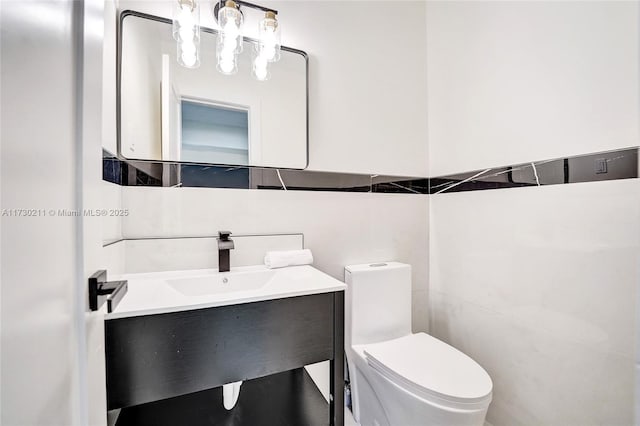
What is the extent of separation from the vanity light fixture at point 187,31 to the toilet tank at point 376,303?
1.25m

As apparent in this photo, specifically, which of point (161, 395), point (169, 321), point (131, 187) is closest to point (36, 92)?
point (169, 321)

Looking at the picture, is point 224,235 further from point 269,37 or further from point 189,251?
point 269,37

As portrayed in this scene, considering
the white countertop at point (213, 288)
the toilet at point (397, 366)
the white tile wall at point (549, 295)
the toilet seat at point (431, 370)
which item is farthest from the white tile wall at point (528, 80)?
the white countertop at point (213, 288)

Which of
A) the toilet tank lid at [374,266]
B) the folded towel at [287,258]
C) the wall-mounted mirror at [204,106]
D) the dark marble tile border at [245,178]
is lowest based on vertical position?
the toilet tank lid at [374,266]

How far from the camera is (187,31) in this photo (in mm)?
1288

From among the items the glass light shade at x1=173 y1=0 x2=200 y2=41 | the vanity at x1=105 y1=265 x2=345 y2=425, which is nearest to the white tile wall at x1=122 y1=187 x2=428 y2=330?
the vanity at x1=105 y1=265 x2=345 y2=425

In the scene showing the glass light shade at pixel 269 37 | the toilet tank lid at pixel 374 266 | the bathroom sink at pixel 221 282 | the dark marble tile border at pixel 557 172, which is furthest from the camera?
the toilet tank lid at pixel 374 266

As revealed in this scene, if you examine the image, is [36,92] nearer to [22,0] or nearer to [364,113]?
[22,0]

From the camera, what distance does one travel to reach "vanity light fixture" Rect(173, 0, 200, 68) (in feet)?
4.16

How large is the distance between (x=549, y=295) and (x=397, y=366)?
71 cm

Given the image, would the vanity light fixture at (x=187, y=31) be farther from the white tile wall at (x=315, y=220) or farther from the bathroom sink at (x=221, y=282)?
the bathroom sink at (x=221, y=282)

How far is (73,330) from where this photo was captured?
482mm

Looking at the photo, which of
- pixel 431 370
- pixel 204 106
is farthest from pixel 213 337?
pixel 204 106

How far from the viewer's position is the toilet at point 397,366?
1076 millimetres
